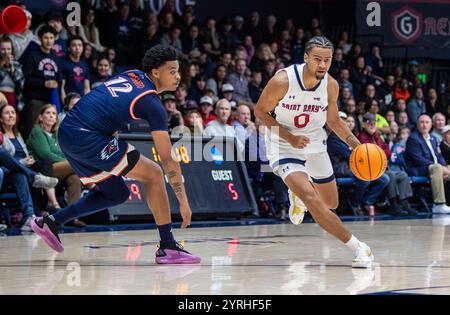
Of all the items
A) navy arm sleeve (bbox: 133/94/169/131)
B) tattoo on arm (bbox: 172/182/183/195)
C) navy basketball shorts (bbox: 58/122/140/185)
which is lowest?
tattoo on arm (bbox: 172/182/183/195)

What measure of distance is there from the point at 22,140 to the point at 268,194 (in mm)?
4012

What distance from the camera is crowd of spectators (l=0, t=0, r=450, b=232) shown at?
12.5 meters

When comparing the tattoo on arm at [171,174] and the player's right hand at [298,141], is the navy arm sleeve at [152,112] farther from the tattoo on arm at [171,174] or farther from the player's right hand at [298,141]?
the player's right hand at [298,141]

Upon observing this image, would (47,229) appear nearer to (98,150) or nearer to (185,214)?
(98,150)

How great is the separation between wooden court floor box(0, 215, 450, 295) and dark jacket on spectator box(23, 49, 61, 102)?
10.2 ft

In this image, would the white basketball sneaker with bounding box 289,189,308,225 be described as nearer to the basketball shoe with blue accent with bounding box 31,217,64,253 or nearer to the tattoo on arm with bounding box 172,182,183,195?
the tattoo on arm with bounding box 172,182,183,195

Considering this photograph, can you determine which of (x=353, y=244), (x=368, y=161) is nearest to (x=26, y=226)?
(x=368, y=161)

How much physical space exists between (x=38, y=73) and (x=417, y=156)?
22.6ft

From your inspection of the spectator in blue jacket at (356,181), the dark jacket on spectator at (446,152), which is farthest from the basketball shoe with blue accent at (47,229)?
the dark jacket on spectator at (446,152)

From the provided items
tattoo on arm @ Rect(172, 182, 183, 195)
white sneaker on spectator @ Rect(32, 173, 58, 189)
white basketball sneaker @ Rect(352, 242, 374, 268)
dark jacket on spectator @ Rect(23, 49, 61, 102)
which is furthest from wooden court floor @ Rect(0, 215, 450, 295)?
dark jacket on spectator @ Rect(23, 49, 61, 102)

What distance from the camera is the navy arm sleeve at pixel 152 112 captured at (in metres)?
6.83

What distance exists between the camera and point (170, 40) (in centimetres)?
1591

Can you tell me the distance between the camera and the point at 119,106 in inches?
274

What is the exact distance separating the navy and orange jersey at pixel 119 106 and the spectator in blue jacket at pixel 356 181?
7.21 meters
